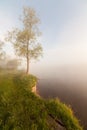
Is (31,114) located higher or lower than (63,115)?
higher

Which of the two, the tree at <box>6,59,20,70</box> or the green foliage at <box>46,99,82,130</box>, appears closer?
the green foliage at <box>46,99,82,130</box>

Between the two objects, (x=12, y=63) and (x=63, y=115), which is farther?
(x=12, y=63)

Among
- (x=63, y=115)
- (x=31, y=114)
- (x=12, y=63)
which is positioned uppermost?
(x=12, y=63)

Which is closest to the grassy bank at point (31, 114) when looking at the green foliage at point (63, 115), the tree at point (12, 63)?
the green foliage at point (63, 115)

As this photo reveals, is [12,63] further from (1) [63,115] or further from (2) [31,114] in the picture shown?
(1) [63,115]

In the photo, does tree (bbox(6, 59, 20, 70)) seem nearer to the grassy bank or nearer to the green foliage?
the grassy bank

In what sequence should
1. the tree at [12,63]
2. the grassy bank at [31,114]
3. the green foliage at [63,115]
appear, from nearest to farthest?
1. the grassy bank at [31,114]
2. the green foliage at [63,115]
3. the tree at [12,63]

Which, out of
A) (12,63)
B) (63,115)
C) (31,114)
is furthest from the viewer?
(12,63)

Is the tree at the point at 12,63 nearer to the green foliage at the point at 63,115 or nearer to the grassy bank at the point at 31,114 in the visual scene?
the grassy bank at the point at 31,114

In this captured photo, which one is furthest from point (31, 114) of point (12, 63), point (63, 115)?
point (12, 63)

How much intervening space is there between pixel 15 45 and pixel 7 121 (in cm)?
3166

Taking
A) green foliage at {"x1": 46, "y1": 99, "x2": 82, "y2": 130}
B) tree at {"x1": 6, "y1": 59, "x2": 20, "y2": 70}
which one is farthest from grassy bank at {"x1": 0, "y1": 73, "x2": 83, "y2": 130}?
tree at {"x1": 6, "y1": 59, "x2": 20, "y2": 70}

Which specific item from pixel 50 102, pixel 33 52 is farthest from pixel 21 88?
pixel 33 52

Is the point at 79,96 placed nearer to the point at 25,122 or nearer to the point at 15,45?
the point at 25,122
